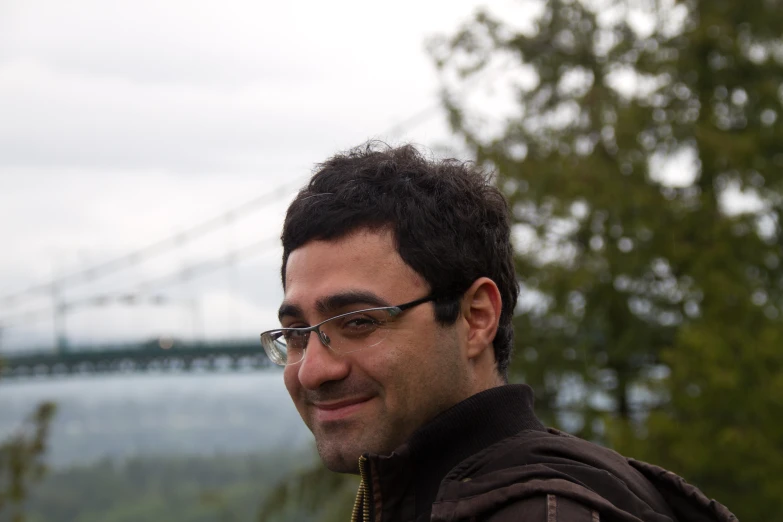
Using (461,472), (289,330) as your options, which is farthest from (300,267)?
(461,472)

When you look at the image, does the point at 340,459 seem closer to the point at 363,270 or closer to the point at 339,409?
the point at 339,409

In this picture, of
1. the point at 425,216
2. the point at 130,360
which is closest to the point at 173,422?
the point at 130,360

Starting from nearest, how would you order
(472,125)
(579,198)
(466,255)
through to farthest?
(466,255), (579,198), (472,125)

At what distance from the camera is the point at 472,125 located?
10.2m

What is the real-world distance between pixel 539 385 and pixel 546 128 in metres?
2.54

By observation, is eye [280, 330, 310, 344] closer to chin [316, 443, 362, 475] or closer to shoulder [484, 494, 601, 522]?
chin [316, 443, 362, 475]

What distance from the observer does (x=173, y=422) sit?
7431cm

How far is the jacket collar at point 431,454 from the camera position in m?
1.66

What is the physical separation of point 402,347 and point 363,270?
14 centimetres

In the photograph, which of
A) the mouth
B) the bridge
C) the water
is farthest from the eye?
the water

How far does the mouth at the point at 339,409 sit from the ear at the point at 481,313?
21 cm

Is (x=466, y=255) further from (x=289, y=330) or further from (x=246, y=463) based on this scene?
(x=246, y=463)

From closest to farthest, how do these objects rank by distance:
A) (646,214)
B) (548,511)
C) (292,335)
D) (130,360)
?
(548,511)
(292,335)
(646,214)
(130,360)

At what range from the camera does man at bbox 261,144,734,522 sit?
5.48ft
